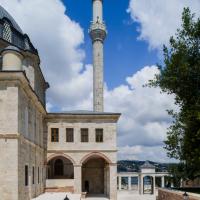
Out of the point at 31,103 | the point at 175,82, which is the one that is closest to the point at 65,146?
the point at 31,103

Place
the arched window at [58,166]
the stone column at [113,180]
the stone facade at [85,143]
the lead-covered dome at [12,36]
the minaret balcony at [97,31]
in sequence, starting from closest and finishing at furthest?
the lead-covered dome at [12,36], the stone column at [113,180], the stone facade at [85,143], the arched window at [58,166], the minaret balcony at [97,31]

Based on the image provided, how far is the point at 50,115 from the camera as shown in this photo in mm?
30766

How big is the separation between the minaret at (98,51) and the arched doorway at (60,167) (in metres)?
7.44

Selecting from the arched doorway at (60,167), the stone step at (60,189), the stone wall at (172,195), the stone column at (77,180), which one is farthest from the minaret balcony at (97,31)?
the stone wall at (172,195)

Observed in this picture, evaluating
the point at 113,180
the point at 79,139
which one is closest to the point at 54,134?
the point at 79,139

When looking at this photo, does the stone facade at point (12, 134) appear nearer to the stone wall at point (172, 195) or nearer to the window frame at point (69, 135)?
the stone wall at point (172, 195)

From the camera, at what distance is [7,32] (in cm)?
2445

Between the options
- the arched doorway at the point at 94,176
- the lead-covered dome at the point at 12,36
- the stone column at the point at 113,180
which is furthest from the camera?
the arched doorway at the point at 94,176

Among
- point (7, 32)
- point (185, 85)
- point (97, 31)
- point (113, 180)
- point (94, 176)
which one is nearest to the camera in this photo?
point (185, 85)

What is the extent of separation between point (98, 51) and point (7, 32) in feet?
56.9

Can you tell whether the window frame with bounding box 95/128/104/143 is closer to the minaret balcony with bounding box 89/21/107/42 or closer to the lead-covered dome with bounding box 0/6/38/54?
the lead-covered dome with bounding box 0/6/38/54

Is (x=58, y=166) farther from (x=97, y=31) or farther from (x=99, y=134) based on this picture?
(x=97, y=31)

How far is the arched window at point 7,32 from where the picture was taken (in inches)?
947

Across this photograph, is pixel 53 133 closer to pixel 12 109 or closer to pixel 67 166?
pixel 67 166
